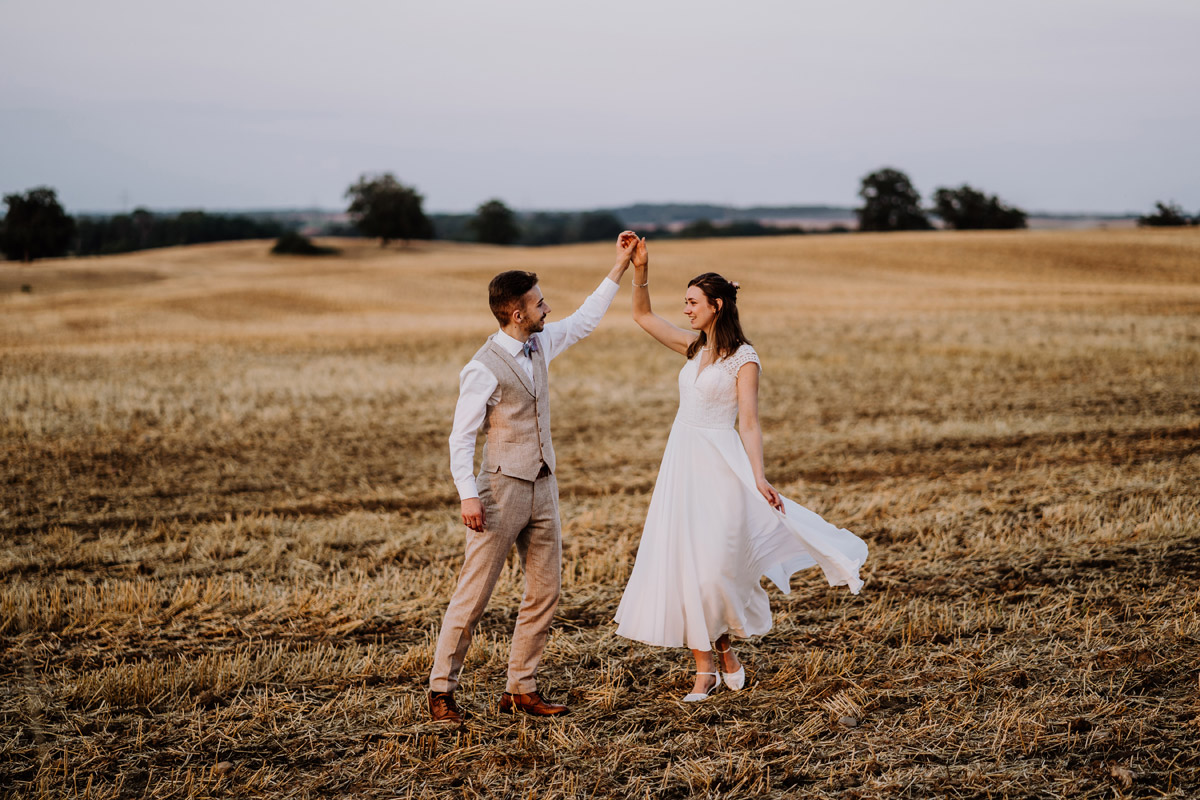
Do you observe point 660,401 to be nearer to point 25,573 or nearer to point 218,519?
point 218,519

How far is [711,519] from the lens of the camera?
17.4 feet

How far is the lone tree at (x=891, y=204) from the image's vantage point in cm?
10312

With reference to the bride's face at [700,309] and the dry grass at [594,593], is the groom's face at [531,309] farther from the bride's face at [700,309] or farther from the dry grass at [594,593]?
the dry grass at [594,593]

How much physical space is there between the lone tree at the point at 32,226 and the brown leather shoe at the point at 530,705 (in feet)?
267

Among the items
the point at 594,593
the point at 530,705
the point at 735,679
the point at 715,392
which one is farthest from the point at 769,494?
the point at 594,593

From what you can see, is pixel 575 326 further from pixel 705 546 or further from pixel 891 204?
pixel 891 204

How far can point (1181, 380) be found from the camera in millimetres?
18078

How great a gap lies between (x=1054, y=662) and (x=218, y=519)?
8.54 metres

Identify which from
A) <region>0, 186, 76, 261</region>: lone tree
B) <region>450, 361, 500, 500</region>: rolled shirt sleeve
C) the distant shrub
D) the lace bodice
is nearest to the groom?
<region>450, 361, 500, 500</region>: rolled shirt sleeve

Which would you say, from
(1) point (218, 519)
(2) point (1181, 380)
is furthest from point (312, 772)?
(2) point (1181, 380)

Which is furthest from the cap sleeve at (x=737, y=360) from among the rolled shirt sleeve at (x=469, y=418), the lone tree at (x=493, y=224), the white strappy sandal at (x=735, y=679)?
the lone tree at (x=493, y=224)

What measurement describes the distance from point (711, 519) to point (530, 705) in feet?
5.05

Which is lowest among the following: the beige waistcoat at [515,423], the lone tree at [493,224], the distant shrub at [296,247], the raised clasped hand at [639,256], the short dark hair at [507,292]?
the beige waistcoat at [515,423]

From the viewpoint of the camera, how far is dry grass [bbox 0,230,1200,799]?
4.75 metres
